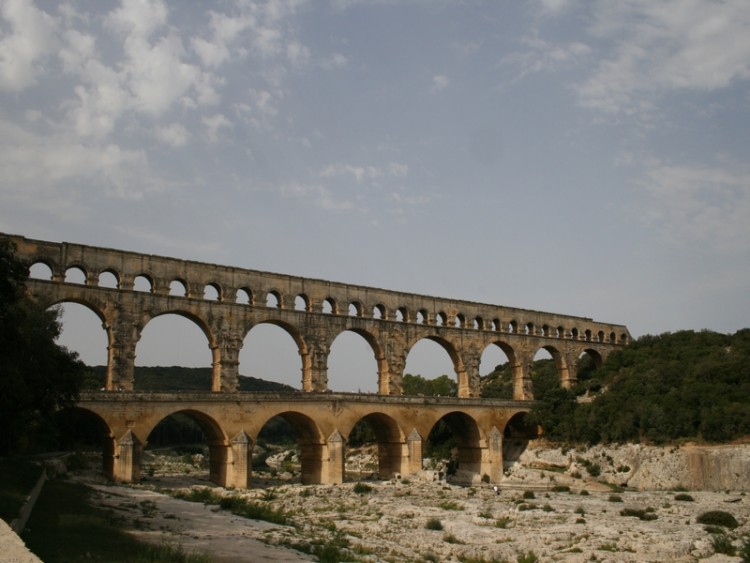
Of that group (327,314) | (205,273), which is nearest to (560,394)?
(327,314)

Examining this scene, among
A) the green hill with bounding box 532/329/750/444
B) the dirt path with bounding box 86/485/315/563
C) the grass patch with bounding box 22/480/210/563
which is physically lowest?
the dirt path with bounding box 86/485/315/563

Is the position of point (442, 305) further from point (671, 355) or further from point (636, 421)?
point (671, 355)

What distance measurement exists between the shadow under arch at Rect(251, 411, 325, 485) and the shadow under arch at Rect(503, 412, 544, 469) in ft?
51.1

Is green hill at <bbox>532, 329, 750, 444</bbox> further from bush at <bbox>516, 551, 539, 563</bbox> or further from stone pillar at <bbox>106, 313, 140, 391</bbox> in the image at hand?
stone pillar at <bbox>106, 313, 140, 391</bbox>

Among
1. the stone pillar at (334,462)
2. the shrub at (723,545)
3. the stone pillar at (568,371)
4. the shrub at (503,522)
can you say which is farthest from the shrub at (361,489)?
the stone pillar at (568,371)

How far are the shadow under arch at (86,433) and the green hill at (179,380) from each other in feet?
116

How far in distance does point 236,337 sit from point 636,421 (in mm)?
24654

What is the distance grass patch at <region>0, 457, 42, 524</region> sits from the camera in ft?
50.3

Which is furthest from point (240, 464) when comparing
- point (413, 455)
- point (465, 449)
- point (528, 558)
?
point (528, 558)

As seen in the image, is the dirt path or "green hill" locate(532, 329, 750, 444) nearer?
the dirt path

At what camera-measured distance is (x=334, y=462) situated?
39.4 m

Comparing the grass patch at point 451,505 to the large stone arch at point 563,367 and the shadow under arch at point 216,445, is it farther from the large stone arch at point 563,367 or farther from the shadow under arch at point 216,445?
the large stone arch at point 563,367

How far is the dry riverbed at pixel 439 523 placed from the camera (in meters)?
20.0

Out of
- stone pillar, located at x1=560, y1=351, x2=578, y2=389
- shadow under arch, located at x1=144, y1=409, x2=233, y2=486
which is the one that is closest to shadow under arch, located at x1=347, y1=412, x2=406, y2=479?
shadow under arch, located at x1=144, y1=409, x2=233, y2=486
